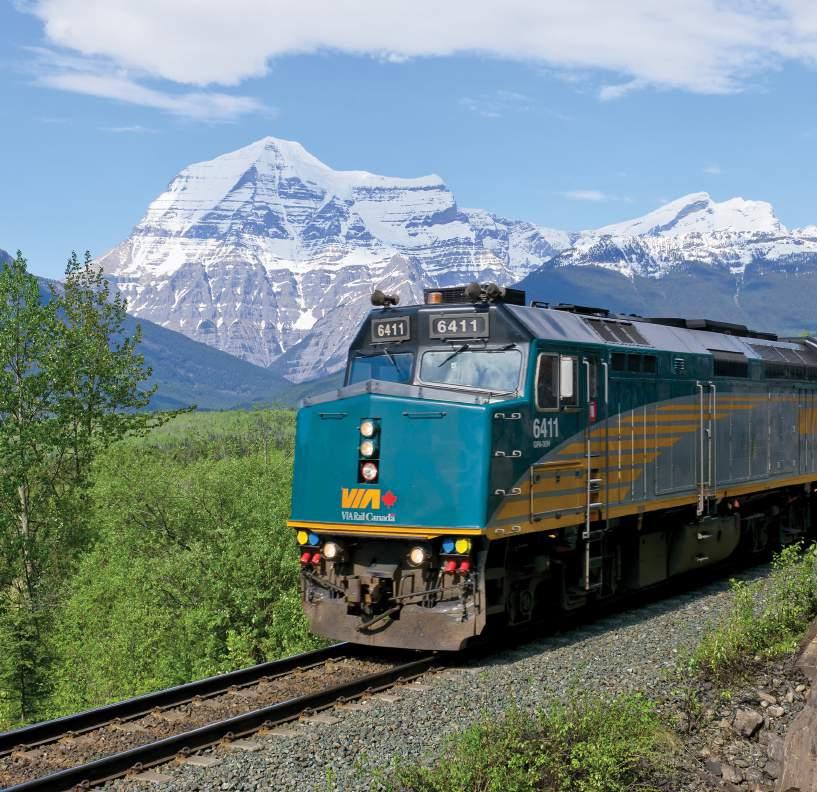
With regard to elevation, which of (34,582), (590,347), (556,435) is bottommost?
(34,582)

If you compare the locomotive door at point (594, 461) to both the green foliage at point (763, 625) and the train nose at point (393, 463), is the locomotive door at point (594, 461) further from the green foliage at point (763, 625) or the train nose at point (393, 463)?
the train nose at point (393, 463)

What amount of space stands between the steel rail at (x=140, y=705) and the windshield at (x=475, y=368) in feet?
12.6

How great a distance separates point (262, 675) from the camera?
12430 millimetres

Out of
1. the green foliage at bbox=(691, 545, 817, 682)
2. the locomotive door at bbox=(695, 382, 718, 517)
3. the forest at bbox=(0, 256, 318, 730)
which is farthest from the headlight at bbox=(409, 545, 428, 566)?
the forest at bbox=(0, 256, 318, 730)

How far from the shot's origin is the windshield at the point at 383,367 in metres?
13.9

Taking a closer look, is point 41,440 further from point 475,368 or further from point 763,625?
point 763,625

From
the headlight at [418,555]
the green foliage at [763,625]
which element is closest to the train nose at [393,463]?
the headlight at [418,555]

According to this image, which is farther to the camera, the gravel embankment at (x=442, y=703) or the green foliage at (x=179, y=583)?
the green foliage at (x=179, y=583)

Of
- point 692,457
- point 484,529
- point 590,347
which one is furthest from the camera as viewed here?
point 692,457

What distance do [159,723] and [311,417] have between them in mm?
4397

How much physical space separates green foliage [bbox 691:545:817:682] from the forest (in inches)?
351

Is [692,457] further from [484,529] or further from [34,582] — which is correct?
[34,582]

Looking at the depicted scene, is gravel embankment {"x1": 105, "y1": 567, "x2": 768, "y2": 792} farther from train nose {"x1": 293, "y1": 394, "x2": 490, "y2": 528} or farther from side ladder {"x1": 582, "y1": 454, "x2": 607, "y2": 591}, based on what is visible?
train nose {"x1": 293, "y1": 394, "x2": 490, "y2": 528}

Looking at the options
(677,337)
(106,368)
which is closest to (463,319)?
(677,337)
